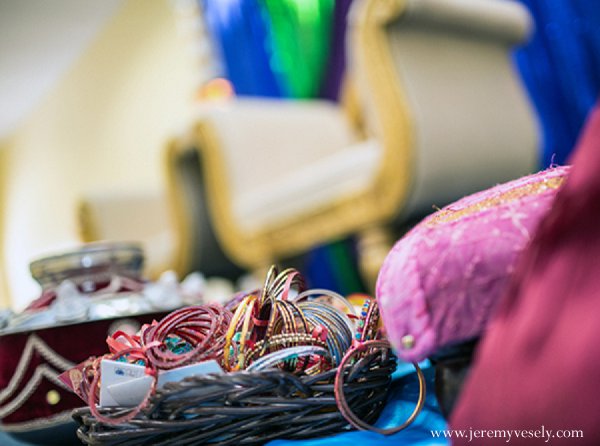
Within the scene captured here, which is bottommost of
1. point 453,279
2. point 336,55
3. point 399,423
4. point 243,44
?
point 399,423

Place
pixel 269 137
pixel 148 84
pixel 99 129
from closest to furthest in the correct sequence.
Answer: pixel 269 137
pixel 148 84
pixel 99 129

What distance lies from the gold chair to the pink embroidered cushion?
1230 mm

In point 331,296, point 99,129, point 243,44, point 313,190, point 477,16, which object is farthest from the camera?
point 99,129

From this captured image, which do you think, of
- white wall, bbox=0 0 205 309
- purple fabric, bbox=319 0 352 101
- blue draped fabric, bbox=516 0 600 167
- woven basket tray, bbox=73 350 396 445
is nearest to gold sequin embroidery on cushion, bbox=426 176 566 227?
woven basket tray, bbox=73 350 396 445

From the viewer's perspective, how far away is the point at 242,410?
1.37 ft

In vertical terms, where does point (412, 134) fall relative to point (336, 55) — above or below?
below

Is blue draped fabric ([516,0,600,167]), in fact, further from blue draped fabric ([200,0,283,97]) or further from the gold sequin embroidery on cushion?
blue draped fabric ([200,0,283,97])

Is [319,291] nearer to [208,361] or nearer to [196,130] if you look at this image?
[208,361]

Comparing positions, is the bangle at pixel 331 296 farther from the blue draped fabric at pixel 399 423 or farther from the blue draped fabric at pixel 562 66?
the blue draped fabric at pixel 562 66

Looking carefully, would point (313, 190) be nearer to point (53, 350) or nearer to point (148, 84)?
point (53, 350)

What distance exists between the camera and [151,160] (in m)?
5.37

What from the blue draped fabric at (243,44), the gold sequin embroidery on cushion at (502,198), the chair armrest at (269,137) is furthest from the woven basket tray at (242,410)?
the blue draped fabric at (243,44)

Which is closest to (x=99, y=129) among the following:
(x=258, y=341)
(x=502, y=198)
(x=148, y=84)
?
(x=148, y=84)

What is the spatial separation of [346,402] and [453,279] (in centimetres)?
13
